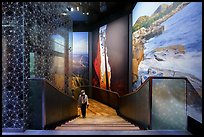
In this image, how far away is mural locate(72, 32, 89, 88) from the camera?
13784 mm

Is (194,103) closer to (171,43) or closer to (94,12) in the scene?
(171,43)

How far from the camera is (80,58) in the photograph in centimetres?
1390

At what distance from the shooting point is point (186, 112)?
4270 mm

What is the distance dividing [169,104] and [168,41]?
1.74m

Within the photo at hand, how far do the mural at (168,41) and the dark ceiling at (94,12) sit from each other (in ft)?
4.33

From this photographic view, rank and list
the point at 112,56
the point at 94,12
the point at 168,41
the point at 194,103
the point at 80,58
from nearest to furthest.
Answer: the point at 194,103 → the point at 168,41 → the point at 112,56 → the point at 94,12 → the point at 80,58

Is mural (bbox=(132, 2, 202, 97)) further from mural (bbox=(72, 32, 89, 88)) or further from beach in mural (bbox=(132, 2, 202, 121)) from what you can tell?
mural (bbox=(72, 32, 89, 88))

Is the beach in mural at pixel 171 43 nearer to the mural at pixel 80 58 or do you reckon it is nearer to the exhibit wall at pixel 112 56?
the exhibit wall at pixel 112 56

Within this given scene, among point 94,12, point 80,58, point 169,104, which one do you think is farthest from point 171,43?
point 80,58

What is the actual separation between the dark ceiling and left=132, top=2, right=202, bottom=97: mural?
1319 mm

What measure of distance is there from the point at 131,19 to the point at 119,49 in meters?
1.68

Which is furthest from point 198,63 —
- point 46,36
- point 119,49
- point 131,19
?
point 119,49

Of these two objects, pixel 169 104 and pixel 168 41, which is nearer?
pixel 169 104

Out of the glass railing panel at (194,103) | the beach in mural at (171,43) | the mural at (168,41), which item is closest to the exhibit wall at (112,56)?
the mural at (168,41)
